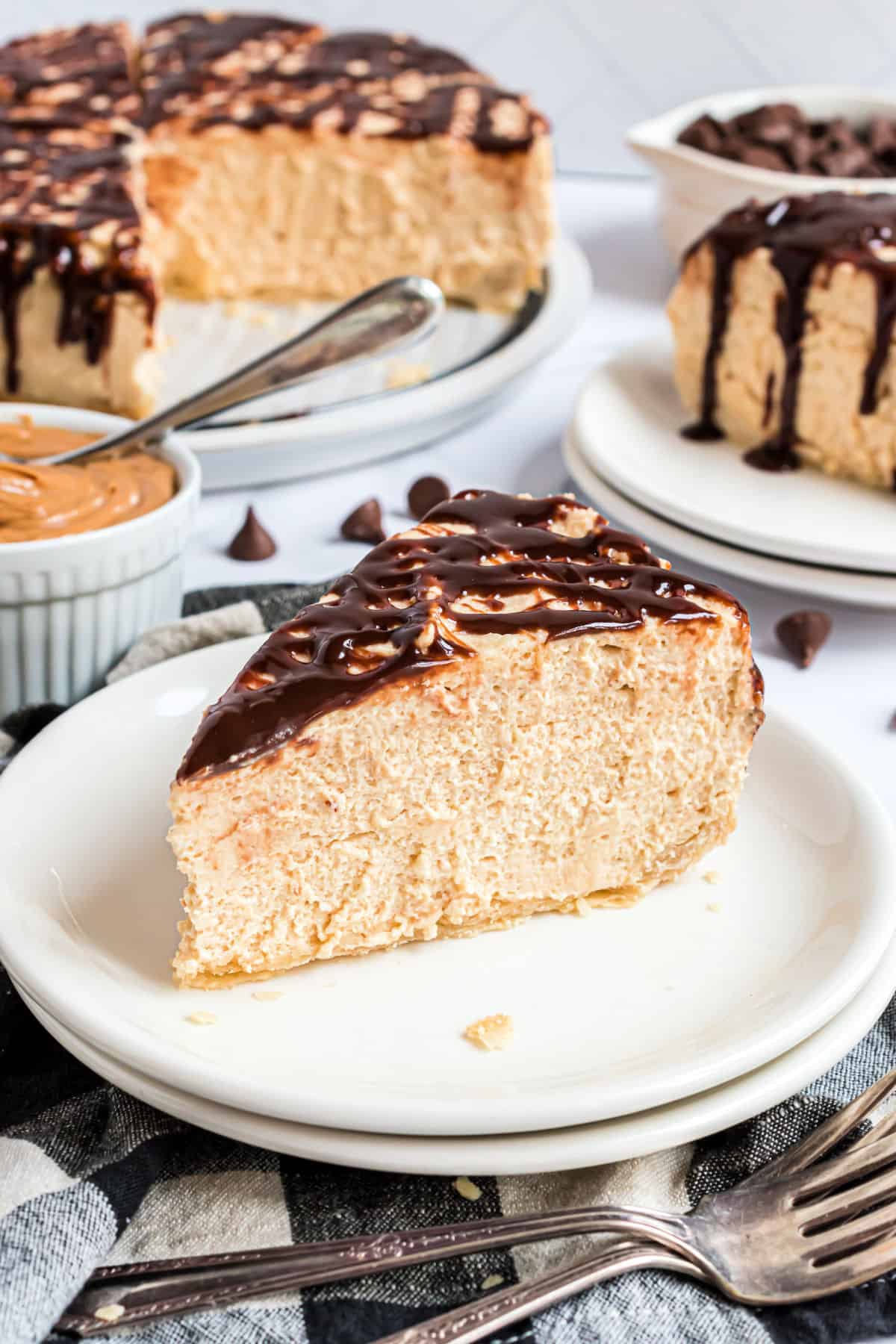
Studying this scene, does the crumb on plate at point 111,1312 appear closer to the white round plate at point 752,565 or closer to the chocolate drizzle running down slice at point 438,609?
the chocolate drizzle running down slice at point 438,609

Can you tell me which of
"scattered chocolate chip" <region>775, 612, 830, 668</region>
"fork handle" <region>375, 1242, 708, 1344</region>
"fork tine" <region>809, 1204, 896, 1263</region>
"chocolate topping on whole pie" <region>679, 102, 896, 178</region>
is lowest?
"scattered chocolate chip" <region>775, 612, 830, 668</region>

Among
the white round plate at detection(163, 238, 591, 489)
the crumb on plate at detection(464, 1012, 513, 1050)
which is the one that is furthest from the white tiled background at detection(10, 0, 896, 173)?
the crumb on plate at detection(464, 1012, 513, 1050)

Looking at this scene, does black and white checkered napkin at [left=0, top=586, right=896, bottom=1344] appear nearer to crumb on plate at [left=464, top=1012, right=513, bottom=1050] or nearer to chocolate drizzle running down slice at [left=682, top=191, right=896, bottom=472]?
crumb on plate at [left=464, top=1012, right=513, bottom=1050]

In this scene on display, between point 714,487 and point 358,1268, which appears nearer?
point 358,1268

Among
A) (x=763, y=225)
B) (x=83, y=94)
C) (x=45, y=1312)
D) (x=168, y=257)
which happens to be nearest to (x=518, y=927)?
(x=45, y=1312)

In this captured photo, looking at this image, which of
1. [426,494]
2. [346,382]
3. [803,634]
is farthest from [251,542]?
[803,634]

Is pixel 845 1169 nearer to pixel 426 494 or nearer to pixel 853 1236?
pixel 853 1236
